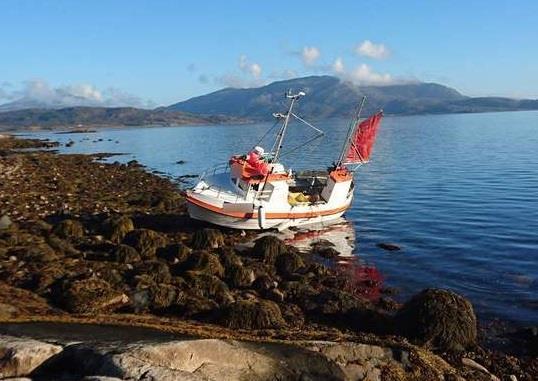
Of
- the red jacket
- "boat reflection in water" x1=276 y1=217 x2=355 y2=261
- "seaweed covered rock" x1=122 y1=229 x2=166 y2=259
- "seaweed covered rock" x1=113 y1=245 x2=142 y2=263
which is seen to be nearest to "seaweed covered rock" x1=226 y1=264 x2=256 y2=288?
"seaweed covered rock" x1=113 y1=245 x2=142 y2=263

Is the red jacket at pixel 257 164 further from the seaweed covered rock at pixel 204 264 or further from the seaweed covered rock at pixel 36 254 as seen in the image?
the seaweed covered rock at pixel 36 254

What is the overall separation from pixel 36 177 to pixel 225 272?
31205 mm

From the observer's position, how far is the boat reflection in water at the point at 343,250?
21.4 meters

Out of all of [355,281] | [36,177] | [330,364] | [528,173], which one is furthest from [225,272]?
[528,173]

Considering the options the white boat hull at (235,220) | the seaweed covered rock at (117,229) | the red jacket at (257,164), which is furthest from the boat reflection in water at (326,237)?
the seaweed covered rock at (117,229)

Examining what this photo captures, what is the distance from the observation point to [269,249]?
23438 mm

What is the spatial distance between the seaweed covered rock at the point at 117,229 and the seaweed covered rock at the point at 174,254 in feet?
10.0

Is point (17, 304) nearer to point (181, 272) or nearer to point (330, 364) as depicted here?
point (181, 272)

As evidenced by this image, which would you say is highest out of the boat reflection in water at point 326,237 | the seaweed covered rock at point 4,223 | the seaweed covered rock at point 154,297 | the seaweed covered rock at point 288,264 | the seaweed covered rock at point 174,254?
the seaweed covered rock at point 4,223

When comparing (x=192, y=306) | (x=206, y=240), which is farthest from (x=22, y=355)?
(x=206, y=240)

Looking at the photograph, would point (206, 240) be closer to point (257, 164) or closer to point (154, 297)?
point (257, 164)

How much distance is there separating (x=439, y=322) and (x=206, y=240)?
43.5 feet

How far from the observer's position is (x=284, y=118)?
3112cm

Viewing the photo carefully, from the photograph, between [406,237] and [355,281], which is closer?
[355,281]
